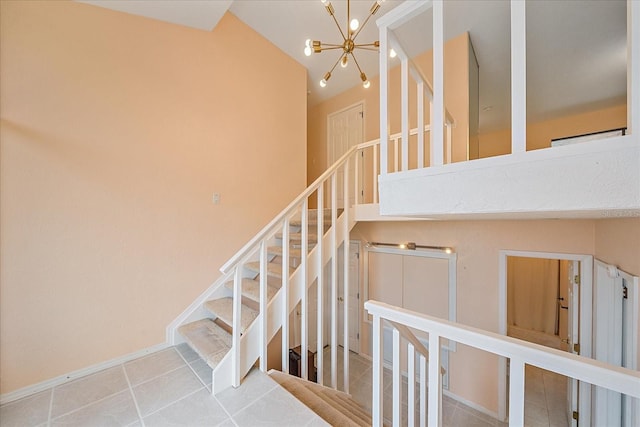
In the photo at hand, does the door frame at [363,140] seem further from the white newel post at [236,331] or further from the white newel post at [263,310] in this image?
the white newel post at [236,331]

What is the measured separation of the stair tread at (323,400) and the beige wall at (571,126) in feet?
17.7

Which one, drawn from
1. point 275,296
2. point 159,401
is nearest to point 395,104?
point 275,296

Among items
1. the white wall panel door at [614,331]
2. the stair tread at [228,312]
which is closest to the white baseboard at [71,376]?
the stair tread at [228,312]

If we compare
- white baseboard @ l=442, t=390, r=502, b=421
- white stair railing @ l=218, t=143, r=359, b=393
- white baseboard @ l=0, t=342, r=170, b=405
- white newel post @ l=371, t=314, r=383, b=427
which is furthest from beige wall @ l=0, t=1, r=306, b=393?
white baseboard @ l=442, t=390, r=502, b=421

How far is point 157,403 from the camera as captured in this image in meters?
1.76

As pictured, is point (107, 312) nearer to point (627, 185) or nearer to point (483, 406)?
point (627, 185)

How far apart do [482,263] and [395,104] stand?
255 cm

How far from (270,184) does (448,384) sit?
11.7ft

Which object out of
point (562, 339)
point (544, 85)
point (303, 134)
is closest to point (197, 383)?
point (303, 134)

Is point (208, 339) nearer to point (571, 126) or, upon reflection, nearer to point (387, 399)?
point (387, 399)

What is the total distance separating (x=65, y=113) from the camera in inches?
82.3

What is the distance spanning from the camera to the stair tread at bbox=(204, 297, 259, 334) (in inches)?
84.8

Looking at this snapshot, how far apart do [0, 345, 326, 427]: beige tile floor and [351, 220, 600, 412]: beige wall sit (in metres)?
2.37

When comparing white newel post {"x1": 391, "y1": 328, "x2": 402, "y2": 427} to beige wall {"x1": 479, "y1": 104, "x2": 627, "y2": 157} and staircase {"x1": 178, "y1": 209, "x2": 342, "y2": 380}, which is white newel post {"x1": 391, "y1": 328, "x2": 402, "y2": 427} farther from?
beige wall {"x1": 479, "y1": 104, "x2": 627, "y2": 157}
